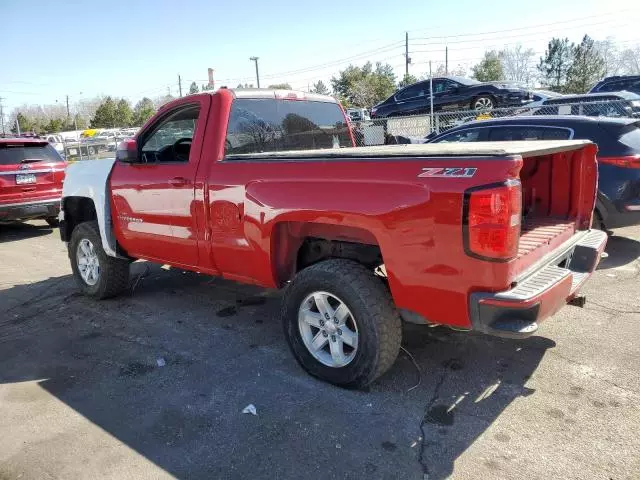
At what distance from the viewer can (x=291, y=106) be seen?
15.7 ft

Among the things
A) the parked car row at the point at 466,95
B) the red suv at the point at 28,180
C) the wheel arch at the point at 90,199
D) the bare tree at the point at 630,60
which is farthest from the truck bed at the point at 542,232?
the bare tree at the point at 630,60

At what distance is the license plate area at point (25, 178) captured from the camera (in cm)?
959

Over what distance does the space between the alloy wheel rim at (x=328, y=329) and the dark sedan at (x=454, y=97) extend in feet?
42.3

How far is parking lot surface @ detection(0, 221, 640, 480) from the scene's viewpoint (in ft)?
9.07

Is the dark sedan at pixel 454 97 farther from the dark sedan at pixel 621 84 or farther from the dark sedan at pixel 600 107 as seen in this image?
the dark sedan at pixel 621 84

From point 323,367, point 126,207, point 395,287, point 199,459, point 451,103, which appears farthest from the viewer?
point 451,103

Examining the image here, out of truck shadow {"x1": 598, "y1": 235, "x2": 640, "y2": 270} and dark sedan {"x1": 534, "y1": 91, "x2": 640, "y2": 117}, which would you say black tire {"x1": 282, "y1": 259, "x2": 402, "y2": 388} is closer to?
truck shadow {"x1": 598, "y1": 235, "x2": 640, "y2": 270}

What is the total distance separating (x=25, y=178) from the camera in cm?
967

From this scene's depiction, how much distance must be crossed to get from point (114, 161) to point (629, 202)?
5520 millimetres

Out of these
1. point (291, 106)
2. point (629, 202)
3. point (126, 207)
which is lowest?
point (629, 202)

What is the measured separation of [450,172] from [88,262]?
172 inches

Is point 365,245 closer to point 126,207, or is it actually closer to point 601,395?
point 601,395

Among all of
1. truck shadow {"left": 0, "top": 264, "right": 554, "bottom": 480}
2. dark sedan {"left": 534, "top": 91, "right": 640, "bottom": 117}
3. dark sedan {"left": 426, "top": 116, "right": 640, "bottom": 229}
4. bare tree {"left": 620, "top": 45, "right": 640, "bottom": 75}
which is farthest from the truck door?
bare tree {"left": 620, "top": 45, "right": 640, "bottom": 75}

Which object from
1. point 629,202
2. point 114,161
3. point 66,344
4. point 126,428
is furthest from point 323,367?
point 629,202
